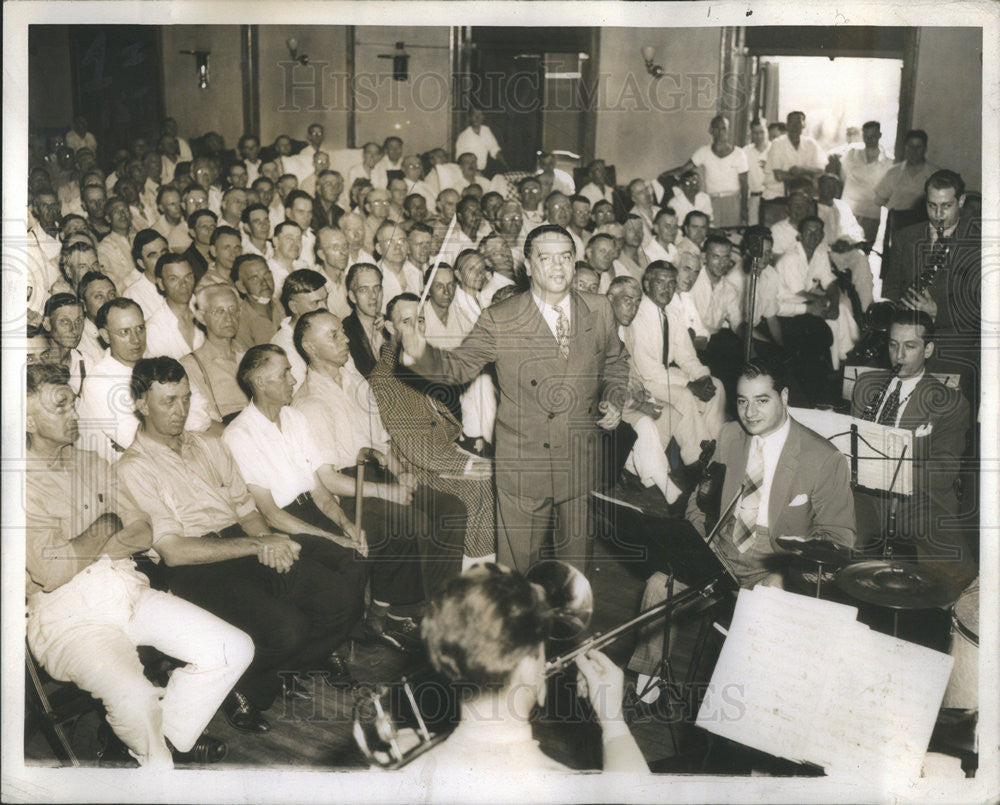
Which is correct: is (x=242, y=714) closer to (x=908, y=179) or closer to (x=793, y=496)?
(x=793, y=496)

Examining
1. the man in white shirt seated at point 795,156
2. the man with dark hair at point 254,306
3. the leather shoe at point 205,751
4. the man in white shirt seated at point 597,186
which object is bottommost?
the leather shoe at point 205,751

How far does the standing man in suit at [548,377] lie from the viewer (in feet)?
11.0

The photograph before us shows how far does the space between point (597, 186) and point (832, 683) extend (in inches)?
75.3

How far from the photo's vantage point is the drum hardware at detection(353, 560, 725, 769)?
11.0ft

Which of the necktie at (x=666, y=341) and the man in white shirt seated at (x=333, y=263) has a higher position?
the man in white shirt seated at (x=333, y=263)

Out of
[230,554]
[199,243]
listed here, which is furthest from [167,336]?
[230,554]

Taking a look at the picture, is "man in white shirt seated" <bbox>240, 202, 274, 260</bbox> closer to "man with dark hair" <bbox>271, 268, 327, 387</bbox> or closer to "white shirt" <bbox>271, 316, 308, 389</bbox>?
"man with dark hair" <bbox>271, 268, 327, 387</bbox>

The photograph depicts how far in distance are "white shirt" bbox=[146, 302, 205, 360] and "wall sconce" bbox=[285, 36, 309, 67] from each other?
0.97 m

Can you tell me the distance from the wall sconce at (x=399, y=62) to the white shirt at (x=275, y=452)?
1215 millimetres

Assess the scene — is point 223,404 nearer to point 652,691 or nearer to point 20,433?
point 20,433

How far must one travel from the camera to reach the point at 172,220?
3.39 m

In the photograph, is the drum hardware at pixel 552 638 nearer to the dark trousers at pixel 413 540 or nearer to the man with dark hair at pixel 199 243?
the dark trousers at pixel 413 540

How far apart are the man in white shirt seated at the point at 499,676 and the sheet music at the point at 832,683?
41 centimetres

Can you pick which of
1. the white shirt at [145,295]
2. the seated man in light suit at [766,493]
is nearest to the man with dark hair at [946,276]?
the seated man in light suit at [766,493]
